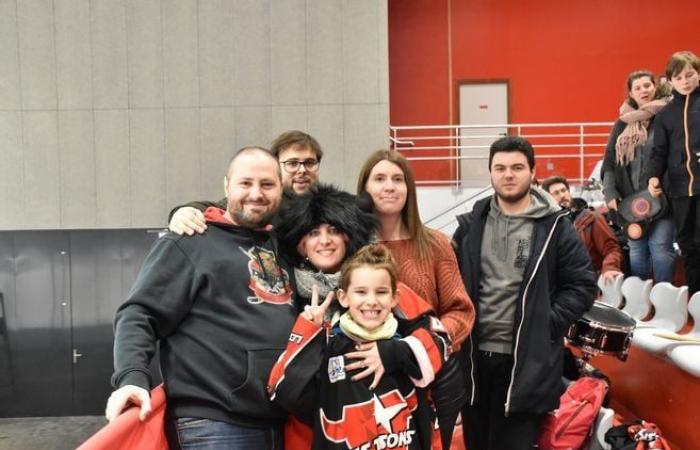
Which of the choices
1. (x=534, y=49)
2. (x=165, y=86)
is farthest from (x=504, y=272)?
(x=534, y=49)

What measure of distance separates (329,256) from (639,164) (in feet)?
9.03

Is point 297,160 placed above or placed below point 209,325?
above

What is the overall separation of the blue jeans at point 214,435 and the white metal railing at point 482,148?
5.56 metres

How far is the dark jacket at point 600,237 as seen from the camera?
387 cm

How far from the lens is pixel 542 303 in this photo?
2320 millimetres

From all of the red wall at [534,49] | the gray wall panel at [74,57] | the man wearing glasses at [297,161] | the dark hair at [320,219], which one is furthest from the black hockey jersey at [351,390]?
the red wall at [534,49]

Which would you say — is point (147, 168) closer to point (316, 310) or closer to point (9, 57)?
point (9, 57)

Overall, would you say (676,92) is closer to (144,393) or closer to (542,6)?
(144,393)

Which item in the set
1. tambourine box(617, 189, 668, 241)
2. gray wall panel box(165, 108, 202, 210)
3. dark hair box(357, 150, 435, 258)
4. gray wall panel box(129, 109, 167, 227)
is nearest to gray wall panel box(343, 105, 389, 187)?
gray wall panel box(165, 108, 202, 210)

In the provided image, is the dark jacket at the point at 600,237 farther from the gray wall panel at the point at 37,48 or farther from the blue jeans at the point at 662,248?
the gray wall panel at the point at 37,48

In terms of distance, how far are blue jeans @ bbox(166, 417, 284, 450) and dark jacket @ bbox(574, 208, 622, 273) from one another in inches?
109

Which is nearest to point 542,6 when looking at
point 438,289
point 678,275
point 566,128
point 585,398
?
point 566,128

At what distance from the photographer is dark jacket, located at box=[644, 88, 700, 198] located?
325 centimetres

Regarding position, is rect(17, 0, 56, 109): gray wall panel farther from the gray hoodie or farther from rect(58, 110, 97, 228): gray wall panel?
the gray hoodie
